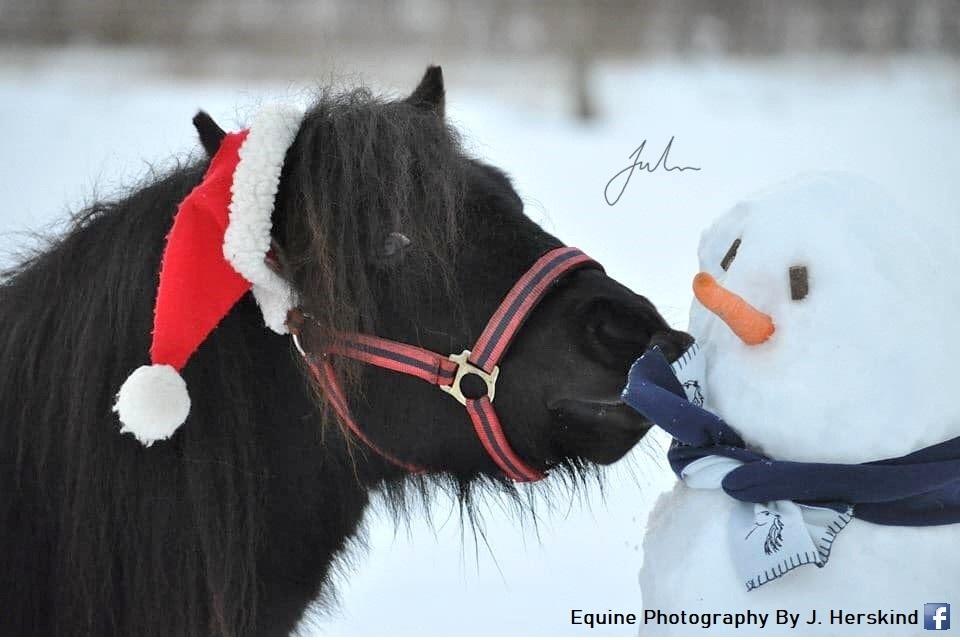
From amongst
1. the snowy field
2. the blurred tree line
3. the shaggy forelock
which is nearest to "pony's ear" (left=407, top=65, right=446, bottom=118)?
the snowy field

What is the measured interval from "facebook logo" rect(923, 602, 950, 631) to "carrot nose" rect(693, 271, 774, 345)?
45 centimetres

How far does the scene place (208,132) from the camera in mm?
1471

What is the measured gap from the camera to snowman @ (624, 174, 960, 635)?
1321 mm

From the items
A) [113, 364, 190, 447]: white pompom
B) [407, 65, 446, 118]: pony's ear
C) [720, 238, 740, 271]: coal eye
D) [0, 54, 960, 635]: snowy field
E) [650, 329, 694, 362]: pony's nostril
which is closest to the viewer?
[113, 364, 190, 447]: white pompom

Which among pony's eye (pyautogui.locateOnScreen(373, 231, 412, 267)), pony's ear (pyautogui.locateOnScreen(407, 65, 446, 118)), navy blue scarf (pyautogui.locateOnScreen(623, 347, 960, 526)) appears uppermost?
pony's ear (pyautogui.locateOnScreen(407, 65, 446, 118))

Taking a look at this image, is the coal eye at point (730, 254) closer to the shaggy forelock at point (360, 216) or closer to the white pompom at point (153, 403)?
the shaggy forelock at point (360, 216)

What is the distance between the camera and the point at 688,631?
4.56 feet

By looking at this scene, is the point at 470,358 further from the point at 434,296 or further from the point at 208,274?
the point at 208,274

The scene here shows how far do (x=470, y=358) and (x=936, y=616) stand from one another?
0.78 metres

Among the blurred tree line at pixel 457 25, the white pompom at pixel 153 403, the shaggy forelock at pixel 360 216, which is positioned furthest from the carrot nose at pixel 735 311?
the blurred tree line at pixel 457 25

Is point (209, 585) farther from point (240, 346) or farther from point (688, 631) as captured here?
point (688, 631)

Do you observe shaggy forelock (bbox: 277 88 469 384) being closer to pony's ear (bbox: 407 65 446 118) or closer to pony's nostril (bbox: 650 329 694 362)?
pony's ear (bbox: 407 65 446 118)

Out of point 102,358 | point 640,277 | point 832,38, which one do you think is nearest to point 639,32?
point 832,38

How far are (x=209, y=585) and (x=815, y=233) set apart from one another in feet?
3.55
